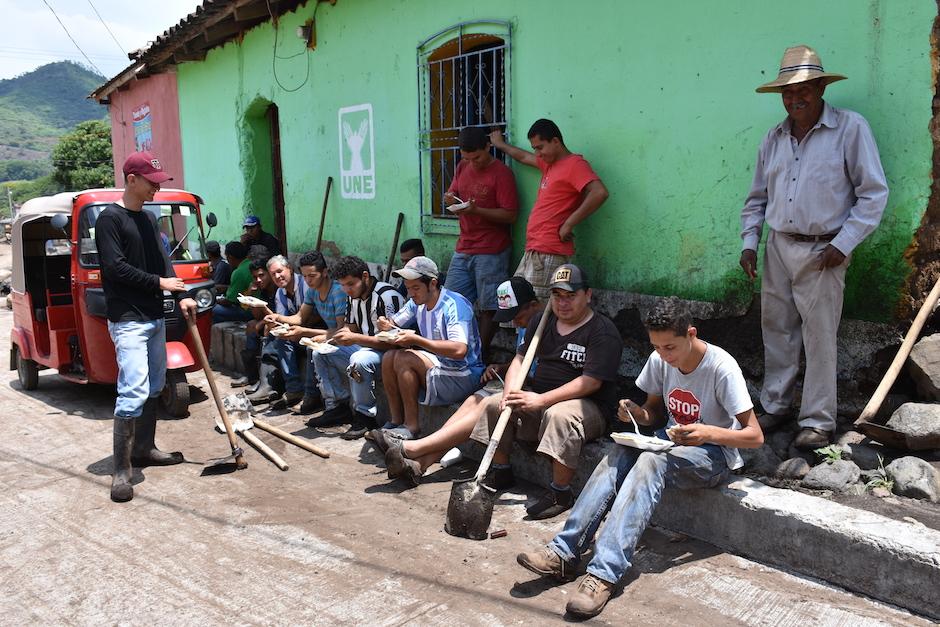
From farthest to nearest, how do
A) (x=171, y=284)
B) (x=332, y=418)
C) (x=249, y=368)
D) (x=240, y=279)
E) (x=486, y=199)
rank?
1. (x=240, y=279)
2. (x=249, y=368)
3. (x=486, y=199)
4. (x=332, y=418)
5. (x=171, y=284)

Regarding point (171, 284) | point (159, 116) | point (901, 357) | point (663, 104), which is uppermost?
point (159, 116)

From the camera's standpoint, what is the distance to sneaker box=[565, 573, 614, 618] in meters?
3.18

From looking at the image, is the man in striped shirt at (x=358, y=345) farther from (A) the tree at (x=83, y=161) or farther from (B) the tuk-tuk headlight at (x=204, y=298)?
(A) the tree at (x=83, y=161)

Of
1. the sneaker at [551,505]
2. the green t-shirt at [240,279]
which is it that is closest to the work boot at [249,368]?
the green t-shirt at [240,279]

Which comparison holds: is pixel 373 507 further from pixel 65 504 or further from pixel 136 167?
pixel 136 167

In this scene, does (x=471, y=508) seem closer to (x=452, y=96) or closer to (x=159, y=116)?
(x=452, y=96)

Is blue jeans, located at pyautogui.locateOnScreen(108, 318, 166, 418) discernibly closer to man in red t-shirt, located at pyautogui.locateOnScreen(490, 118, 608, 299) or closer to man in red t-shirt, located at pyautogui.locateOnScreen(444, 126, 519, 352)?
man in red t-shirt, located at pyautogui.locateOnScreen(444, 126, 519, 352)

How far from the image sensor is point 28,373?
7641 mm

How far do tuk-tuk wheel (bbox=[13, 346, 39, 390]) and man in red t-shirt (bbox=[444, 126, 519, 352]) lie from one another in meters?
4.30

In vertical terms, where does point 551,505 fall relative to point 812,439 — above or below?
below

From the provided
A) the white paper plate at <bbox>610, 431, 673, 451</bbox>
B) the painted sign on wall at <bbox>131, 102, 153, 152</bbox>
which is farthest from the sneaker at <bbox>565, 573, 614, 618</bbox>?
the painted sign on wall at <bbox>131, 102, 153, 152</bbox>

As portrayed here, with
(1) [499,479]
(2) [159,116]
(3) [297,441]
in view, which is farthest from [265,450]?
(2) [159,116]

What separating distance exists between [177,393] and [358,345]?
1.82 meters

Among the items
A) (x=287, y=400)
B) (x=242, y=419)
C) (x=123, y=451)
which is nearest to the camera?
(x=123, y=451)
